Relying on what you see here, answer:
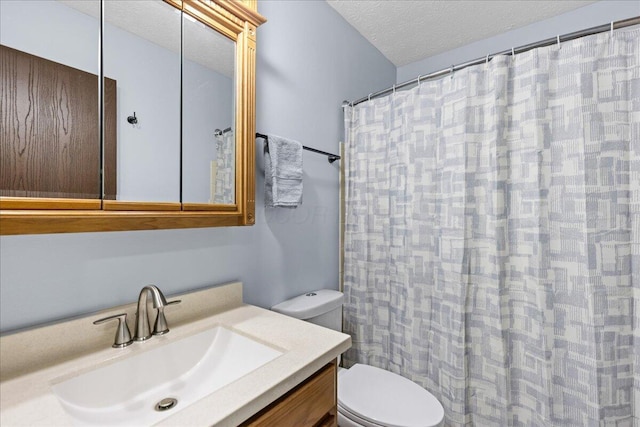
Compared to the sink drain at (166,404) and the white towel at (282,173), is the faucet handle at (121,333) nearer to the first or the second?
the sink drain at (166,404)

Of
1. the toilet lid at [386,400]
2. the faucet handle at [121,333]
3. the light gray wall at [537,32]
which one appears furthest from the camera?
the light gray wall at [537,32]

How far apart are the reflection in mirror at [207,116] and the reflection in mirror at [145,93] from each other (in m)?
0.04

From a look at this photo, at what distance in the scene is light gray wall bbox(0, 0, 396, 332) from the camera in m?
0.82

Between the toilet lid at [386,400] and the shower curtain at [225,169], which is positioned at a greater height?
the shower curtain at [225,169]

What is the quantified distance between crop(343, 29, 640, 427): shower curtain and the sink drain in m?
1.26

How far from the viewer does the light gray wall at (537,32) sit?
1.74 m

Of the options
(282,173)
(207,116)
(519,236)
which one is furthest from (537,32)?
(207,116)

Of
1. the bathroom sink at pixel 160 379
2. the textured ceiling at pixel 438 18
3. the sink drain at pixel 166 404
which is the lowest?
the sink drain at pixel 166 404

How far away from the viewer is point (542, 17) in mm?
1929

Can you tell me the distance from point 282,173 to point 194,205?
0.46 metres

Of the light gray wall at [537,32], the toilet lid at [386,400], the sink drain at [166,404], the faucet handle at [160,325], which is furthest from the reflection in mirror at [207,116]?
the light gray wall at [537,32]

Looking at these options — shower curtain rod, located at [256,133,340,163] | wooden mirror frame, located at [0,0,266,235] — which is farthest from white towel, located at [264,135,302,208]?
wooden mirror frame, located at [0,0,266,235]

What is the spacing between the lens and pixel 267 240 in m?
1.45

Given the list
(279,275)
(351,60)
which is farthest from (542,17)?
(279,275)
